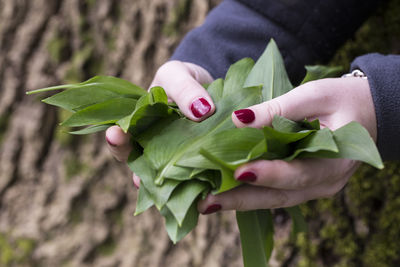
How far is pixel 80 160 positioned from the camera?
120 centimetres

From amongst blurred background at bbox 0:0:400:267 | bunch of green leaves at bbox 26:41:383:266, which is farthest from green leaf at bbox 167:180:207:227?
blurred background at bbox 0:0:400:267

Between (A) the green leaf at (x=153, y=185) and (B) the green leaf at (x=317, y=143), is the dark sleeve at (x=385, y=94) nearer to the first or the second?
Result: (B) the green leaf at (x=317, y=143)

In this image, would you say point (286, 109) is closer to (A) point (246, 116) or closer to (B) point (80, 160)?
(A) point (246, 116)

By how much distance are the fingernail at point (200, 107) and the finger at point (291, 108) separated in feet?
0.22

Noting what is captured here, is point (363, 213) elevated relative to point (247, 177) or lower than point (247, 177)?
lower

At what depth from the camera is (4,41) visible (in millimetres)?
1176

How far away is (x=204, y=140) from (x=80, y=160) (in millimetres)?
762

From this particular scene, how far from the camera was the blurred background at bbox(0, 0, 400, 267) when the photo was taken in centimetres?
116

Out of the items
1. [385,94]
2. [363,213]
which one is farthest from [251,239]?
[363,213]

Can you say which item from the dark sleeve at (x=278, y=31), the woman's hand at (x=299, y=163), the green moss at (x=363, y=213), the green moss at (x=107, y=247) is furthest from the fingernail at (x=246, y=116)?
the green moss at (x=107, y=247)

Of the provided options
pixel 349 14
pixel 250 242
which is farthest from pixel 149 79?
pixel 250 242

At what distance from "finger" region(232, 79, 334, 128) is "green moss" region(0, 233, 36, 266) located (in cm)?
95

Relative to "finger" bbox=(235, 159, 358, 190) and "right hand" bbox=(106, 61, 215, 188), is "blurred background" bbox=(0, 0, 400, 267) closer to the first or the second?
"right hand" bbox=(106, 61, 215, 188)

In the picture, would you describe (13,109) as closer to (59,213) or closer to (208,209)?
(59,213)
